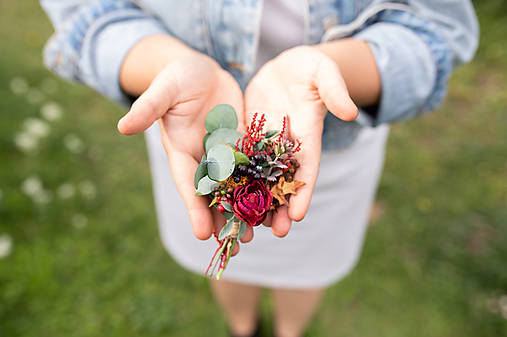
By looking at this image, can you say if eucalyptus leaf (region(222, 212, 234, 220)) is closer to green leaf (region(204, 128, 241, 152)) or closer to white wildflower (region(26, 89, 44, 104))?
green leaf (region(204, 128, 241, 152))

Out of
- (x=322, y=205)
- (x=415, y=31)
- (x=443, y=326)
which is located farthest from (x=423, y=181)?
(x=415, y=31)

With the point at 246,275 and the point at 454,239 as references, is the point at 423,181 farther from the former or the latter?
the point at 246,275

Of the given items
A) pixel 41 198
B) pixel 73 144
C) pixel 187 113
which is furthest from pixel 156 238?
pixel 187 113

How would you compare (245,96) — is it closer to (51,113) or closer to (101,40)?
(101,40)

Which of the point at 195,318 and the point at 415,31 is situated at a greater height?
the point at 415,31

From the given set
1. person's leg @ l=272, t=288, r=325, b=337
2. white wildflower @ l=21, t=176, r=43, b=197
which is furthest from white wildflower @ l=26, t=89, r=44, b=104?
person's leg @ l=272, t=288, r=325, b=337
